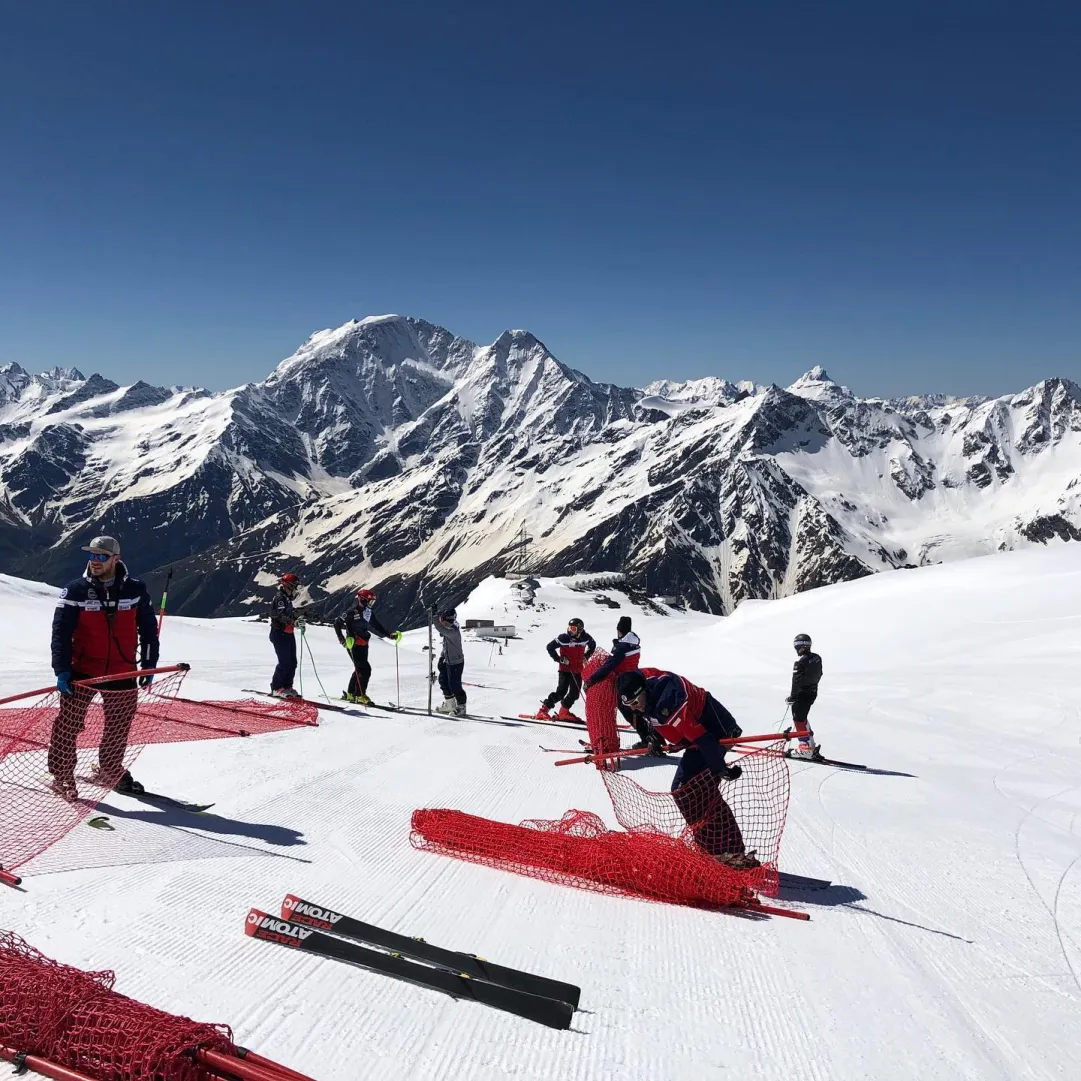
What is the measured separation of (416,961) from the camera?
4188mm

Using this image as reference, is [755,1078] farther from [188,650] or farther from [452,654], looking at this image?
[188,650]

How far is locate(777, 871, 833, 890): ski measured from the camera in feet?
20.1

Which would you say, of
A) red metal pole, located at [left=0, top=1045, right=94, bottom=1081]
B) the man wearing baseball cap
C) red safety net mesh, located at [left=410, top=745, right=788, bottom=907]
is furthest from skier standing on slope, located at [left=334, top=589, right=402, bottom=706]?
red metal pole, located at [left=0, top=1045, right=94, bottom=1081]

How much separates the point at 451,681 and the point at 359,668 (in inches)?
69.4

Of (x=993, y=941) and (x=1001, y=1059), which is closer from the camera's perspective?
(x=1001, y=1059)

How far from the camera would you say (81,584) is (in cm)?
667

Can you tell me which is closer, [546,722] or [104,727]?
[104,727]

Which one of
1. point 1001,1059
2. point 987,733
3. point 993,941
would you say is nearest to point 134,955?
point 1001,1059

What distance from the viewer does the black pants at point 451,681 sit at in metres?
14.4

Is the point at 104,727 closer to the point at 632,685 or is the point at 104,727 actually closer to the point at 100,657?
the point at 100,657

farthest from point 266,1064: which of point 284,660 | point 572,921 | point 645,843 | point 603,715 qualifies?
point 284,660

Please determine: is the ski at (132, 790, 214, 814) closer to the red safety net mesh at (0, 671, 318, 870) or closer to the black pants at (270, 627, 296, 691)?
the red safety net mesh at (0, 671, 318, 870)

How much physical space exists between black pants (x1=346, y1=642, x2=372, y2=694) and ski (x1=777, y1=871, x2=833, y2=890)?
943cm

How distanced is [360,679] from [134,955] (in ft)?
34.2
